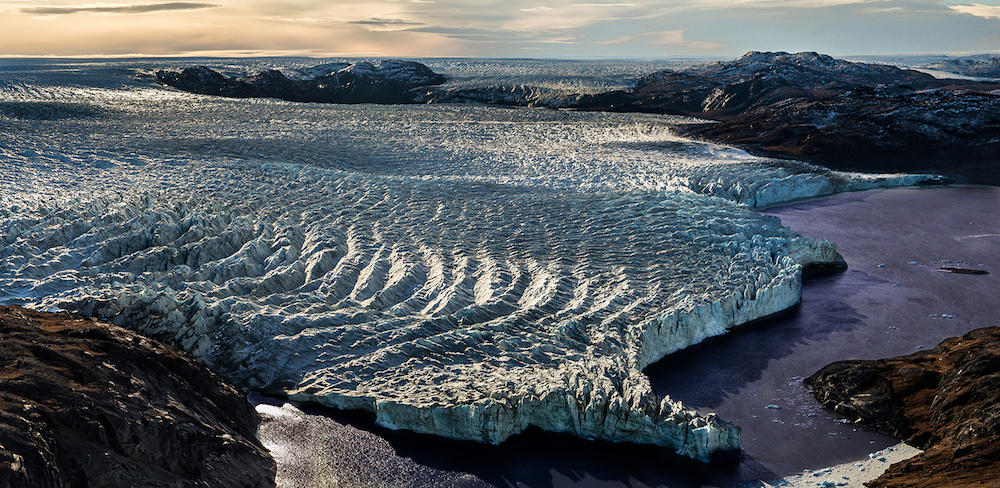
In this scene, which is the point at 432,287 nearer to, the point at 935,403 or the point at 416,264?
the point at 416,264

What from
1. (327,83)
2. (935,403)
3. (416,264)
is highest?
(327,83)

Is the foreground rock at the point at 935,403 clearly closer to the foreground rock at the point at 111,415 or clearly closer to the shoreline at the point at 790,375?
the shoreline at the point at 790,375

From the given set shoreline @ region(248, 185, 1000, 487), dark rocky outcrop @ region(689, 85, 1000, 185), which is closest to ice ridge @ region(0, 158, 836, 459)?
shoreline @ region(248, 185, 1000, 487)

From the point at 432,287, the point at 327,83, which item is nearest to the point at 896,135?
the point at 432,287

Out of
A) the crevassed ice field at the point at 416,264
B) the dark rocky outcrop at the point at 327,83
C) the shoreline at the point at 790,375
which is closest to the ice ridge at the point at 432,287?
the crevassed ice field at the point at 416,264

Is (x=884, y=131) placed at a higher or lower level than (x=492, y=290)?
higher

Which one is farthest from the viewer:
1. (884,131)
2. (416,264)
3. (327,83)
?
(327,83)
